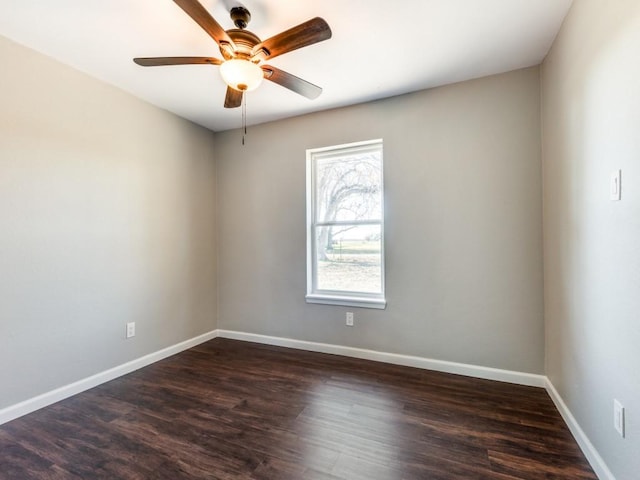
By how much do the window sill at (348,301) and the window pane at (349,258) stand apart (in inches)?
4.2

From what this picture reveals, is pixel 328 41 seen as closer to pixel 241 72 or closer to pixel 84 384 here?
pixel 241 72

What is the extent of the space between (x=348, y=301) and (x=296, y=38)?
2.26 metres

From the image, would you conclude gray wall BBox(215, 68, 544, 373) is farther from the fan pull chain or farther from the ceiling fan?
the ceiling fan

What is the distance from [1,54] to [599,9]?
3433 mm

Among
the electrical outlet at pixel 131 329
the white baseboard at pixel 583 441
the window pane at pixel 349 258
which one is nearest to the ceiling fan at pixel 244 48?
the window pane at pixel 349 258

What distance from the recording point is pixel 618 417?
1.34 metres

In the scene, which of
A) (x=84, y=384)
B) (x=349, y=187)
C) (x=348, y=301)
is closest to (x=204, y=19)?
(x=349, y=187)

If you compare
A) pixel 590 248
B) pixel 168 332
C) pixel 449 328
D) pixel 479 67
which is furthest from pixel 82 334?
pixel 479 67

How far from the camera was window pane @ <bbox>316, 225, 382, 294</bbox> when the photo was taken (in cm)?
304

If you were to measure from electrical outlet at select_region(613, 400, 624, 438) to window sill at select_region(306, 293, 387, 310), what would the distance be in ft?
A: 5.51

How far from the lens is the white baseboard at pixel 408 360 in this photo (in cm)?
243

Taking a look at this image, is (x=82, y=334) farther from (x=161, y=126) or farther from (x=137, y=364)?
(x=161, y=126)

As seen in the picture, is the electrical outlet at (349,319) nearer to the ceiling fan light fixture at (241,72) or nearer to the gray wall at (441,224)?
the gray wall at (441,224)

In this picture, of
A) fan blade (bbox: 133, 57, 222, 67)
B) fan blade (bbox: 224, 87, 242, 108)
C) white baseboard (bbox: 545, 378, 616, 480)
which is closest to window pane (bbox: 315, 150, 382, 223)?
fan blade (bbox: 224, 87, 242, 108)
